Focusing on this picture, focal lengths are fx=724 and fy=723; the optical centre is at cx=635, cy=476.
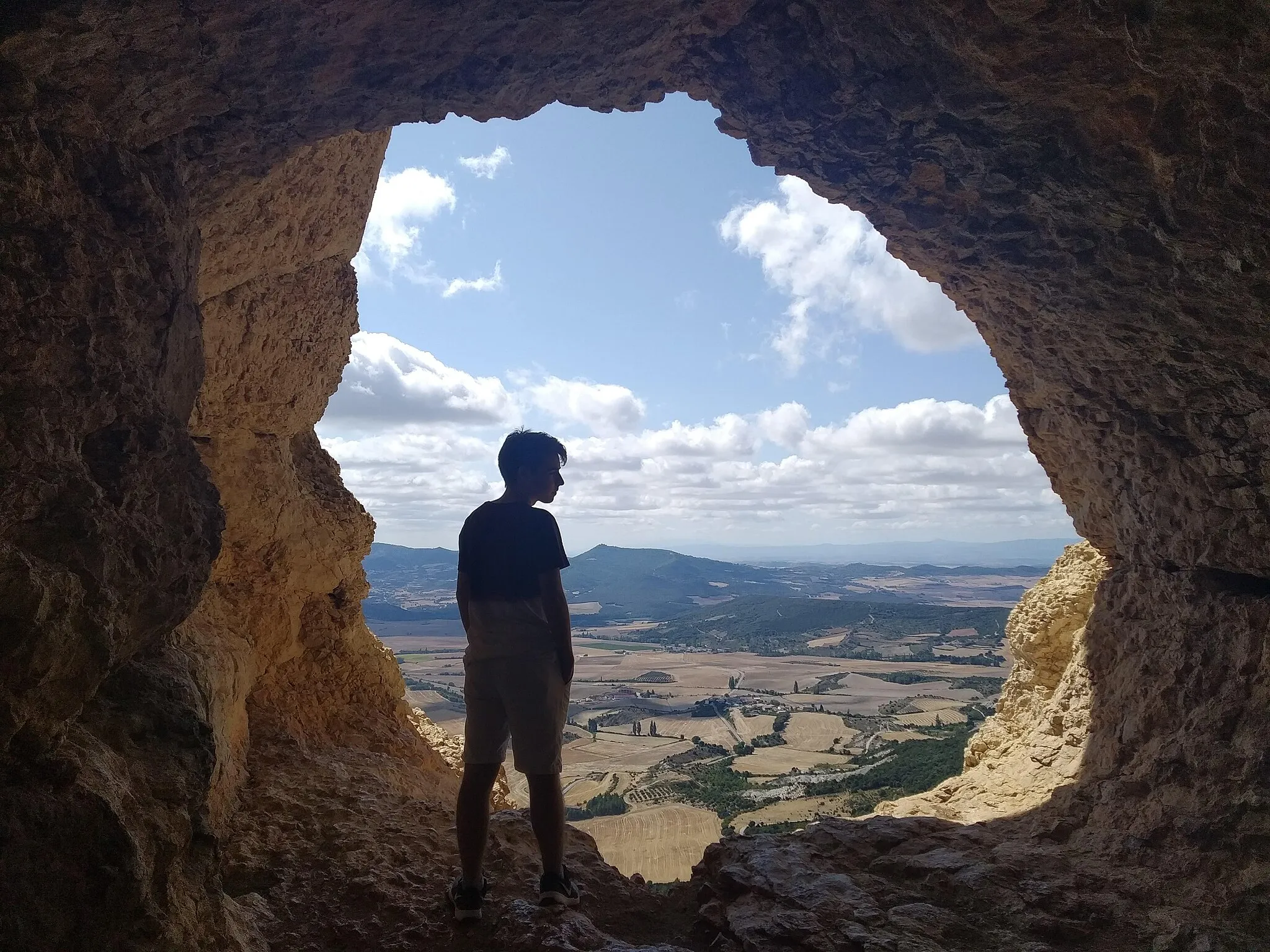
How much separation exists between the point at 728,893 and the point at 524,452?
314cm

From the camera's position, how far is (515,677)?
406 cm

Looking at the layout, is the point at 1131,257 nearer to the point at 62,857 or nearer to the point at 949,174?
the point at 949,174

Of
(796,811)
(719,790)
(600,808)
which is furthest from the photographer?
(719,790)

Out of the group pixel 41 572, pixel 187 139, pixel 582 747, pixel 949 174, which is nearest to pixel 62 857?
pixel 41 572

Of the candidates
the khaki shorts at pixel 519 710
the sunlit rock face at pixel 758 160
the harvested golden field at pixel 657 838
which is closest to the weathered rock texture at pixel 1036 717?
the sunlit rock face at pixel 758 160

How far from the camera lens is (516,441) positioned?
14.4ft

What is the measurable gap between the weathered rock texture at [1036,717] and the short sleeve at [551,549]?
4.74 metres

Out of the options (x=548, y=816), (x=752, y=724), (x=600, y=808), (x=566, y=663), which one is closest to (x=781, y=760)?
(x=600, y=808)

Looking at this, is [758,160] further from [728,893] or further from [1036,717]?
[1036,717]

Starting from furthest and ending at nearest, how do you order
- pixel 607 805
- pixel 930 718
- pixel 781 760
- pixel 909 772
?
pixel 930 718 < pixel 781 760 < pixel 607 805 < pixel 909 772

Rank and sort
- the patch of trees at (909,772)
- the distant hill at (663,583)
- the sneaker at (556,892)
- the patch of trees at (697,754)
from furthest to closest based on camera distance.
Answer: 1. the distant hill at (663,583)
2. the patch of trees at (697,754)
3. the patch of trees at (909,772)
4. the sneaker at (556,892)

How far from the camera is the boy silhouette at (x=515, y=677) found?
13.3 feet

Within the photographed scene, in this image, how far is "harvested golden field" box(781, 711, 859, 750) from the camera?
2492cm

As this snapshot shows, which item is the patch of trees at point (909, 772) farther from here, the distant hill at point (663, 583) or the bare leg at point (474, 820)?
the distant hill at point (663, 583)
